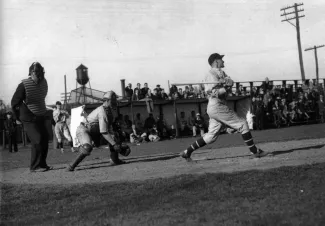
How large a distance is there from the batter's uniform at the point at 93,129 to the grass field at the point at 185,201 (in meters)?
2.23

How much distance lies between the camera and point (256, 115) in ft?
97.9

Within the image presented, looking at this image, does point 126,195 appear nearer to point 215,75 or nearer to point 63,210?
point 63,210

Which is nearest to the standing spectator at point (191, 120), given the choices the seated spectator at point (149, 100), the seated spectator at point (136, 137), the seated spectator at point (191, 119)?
the seated spectator at point (191, 119)

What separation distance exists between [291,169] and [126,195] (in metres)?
2.32

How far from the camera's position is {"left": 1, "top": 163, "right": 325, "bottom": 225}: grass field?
16.3 ft

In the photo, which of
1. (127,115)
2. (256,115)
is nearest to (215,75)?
(127,115)

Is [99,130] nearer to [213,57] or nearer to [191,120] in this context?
[213,57]

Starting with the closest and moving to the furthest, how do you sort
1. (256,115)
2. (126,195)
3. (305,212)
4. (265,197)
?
(305,212) < (265,197) < (126,195) < (256,115)

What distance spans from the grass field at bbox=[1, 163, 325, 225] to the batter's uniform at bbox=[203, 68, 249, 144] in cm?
221

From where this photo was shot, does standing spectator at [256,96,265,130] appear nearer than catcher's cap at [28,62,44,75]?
No

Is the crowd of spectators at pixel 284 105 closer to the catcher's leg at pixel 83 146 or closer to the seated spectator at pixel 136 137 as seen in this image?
the seated spectator at pixel 136 137

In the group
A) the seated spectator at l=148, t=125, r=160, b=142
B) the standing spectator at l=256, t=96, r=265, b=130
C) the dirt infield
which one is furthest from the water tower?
the dirt infield

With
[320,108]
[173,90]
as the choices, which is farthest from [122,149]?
[320,108]

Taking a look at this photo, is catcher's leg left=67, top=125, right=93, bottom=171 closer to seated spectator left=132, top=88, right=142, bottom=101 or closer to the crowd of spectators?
seated spectator left=132, top=88, right=142, bottom=101
